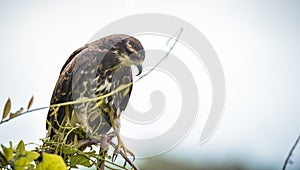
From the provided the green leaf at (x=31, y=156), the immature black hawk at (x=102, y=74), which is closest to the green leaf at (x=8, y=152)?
the green leaf at (x=31, y=156)

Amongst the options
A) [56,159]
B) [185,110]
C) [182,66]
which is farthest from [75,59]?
[56,159]

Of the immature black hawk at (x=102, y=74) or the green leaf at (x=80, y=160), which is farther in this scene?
the immature black hawk at (x=102, y=74)

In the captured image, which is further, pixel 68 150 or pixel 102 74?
pixel 102 74

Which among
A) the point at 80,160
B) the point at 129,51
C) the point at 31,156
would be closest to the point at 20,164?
the point at 31,156

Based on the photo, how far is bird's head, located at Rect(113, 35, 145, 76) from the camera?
80 centimetres

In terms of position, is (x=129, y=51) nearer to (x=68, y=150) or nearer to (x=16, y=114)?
(x=68, y=150)

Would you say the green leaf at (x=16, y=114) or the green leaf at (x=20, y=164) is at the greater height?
the green leaf at (x=16, y=114)

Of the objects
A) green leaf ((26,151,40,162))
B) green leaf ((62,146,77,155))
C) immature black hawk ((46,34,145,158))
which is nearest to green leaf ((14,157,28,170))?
green leaf ((26,151,40,162))

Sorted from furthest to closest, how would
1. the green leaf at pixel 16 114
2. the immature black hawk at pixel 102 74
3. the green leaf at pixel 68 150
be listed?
the immature black hawk at pixel 102 74 < the green leaf at pixel 68 150 < the green leaf at pixel 16 114

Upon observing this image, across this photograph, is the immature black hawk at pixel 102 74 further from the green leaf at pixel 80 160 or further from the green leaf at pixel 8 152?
the green leaf at pixel 8 152

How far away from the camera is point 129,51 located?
83cm

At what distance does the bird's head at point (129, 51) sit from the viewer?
0.80 metres

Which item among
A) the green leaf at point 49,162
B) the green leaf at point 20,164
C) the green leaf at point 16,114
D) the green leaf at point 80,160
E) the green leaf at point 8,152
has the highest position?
the green leaf at point 80,160

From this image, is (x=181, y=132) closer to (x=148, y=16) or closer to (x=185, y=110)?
(x=185, y=110)
